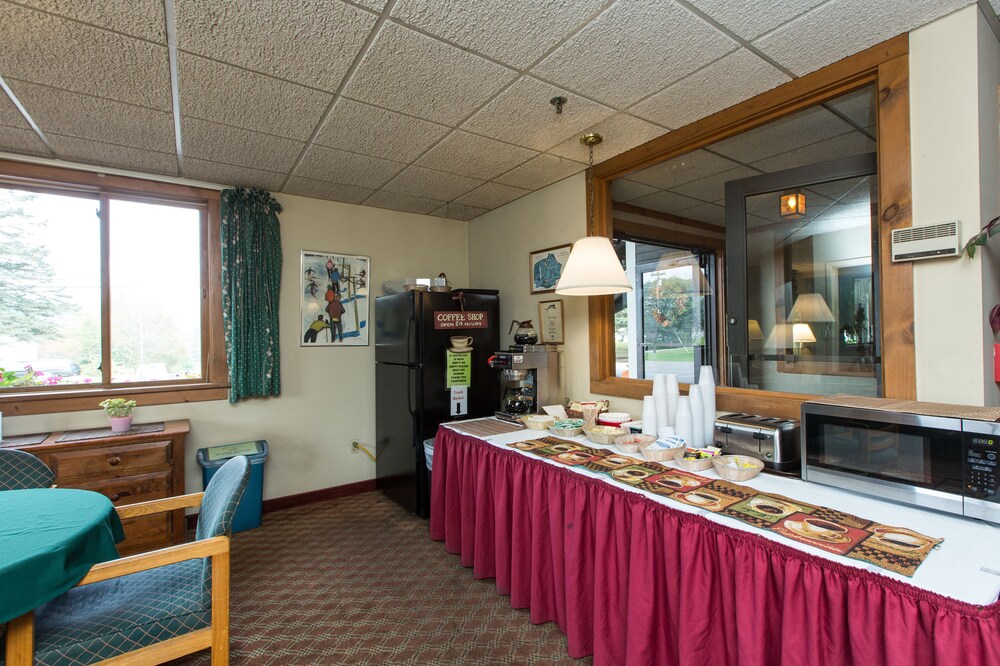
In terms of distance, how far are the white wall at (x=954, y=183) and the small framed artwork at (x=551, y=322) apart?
2123 millimetres

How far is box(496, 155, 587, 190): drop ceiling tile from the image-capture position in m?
3.18

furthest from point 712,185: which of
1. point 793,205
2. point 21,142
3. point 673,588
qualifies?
point 21,142

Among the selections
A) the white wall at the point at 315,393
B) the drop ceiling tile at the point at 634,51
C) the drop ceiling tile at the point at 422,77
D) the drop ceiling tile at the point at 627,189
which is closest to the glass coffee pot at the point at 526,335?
the drop ceiling tile at the point at 627,189

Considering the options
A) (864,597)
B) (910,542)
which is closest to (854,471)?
(910,542)

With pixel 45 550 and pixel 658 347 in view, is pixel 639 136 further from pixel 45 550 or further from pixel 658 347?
pixel 45 550

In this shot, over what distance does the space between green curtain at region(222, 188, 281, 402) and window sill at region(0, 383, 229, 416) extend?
20 cm

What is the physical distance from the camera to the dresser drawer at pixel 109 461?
107 inches

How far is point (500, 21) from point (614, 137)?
50.2 inches

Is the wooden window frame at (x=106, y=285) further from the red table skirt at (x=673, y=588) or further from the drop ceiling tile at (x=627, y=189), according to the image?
the drop ceiling tile at (x=627, y=189)

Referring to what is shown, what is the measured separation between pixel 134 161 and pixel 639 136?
3.40m

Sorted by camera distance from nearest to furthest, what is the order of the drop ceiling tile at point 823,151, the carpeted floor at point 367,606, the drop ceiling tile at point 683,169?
the carpeted floor at point 367,606, the drop ceiling tile at point 823,151, the drop ceiling tile at point 683,169

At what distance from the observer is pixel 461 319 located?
3666 millimetres

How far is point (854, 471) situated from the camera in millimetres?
1592

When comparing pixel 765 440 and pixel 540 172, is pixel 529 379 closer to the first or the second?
pixel 540 172
